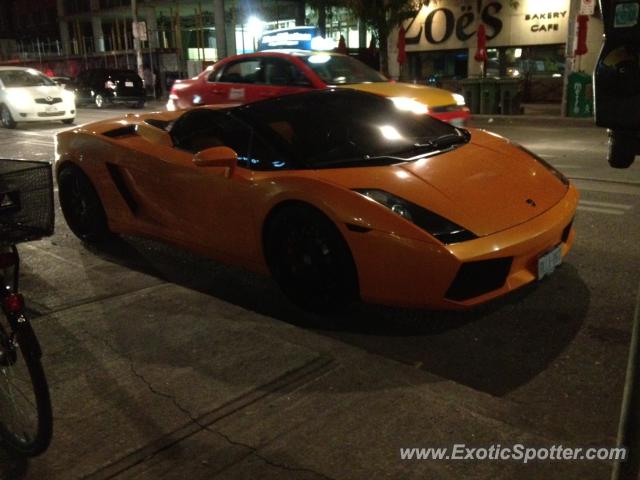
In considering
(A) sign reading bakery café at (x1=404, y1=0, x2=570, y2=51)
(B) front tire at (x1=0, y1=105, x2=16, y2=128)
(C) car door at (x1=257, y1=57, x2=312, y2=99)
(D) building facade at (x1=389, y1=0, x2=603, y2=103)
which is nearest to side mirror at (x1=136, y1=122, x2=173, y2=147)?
(C) car door at (x1=257, y1=57, x2=312, y2=99)

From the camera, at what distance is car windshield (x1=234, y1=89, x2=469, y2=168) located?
404 cm

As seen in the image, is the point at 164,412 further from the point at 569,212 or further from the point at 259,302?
the point at 569,212

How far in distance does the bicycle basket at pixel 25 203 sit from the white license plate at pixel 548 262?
2.51m

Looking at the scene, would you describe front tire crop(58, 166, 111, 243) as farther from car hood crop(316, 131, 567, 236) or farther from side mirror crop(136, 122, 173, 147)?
car hood crop(316, 131, 567, 236)

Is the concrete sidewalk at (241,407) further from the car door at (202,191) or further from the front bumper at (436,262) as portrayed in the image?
the car door at (202,191)

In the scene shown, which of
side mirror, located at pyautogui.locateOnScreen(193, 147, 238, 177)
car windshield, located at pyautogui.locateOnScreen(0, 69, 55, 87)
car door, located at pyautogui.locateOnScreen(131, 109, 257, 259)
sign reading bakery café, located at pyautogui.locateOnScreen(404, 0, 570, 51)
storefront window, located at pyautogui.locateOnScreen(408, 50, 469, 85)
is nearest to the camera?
side mirror, located at pyautogui.locateOnScreen(193, 147, 238, 177)

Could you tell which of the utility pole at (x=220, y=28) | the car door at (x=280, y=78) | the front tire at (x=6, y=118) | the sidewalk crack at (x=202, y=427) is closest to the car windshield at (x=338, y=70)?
the car door at (x=280, y=78)

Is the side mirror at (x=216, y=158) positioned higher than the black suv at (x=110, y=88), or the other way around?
the black suv at (x=110, y=88)

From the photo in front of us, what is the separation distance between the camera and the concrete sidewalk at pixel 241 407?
100 inches

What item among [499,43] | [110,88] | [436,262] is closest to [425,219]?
[436,262]

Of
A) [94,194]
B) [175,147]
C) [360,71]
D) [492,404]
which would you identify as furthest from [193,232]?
[360,71]

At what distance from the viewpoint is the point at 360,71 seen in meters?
10.0

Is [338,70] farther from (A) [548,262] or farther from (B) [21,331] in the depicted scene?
(B) [21,331]

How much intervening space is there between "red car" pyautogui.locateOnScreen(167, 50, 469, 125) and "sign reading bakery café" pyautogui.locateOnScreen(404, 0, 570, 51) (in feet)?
42.2
